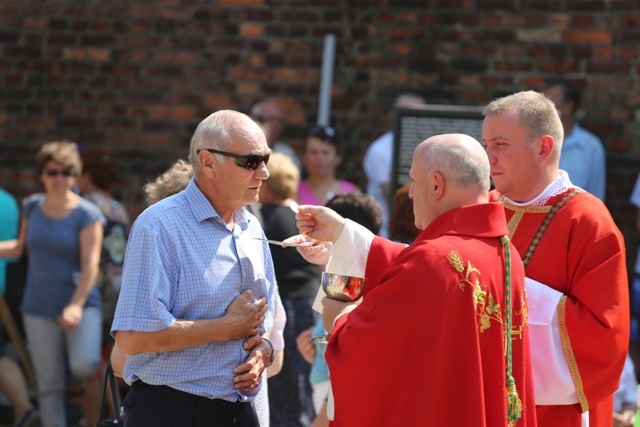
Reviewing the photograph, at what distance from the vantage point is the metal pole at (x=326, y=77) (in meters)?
8.09

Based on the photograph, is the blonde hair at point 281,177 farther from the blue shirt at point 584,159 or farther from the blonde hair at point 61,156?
the blue shirt at point 584,159

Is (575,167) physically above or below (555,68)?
below

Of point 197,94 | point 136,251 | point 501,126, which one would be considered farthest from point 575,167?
point 136,251

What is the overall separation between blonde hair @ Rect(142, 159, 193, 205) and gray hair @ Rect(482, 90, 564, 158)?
118cm

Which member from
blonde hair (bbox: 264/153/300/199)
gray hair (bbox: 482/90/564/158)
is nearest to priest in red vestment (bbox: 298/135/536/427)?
gray hair (bbox: 482/90/564/158)

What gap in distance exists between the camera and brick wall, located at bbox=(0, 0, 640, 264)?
7836 mm

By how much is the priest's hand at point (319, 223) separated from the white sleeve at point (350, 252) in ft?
0.11

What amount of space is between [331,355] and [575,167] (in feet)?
13.8

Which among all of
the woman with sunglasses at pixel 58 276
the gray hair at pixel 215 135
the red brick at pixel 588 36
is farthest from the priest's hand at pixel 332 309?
the red brick at pixel 588 36

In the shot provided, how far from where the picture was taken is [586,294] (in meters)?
4.02

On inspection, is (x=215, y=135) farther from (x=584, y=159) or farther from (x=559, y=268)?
(x=584, y=159)

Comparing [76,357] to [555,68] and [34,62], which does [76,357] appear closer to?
[34,62]

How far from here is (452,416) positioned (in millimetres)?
3473

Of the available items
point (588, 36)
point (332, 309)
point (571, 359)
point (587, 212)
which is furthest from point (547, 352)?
point (588, 36)
